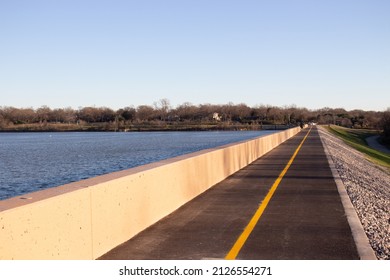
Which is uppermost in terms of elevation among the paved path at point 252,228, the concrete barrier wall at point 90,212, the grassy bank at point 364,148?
the concrete barrier wall at point 90,212

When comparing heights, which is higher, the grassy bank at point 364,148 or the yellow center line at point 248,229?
the yellow center line at point 248,229

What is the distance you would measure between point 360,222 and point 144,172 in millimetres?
4231

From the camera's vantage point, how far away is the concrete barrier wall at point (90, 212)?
220 inches

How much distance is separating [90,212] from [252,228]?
3268 mm

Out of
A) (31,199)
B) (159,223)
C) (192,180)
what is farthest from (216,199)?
(31,199)

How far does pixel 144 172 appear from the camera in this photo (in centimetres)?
962

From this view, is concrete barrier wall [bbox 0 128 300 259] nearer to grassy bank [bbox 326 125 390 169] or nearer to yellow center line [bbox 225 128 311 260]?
yellow center line [bbox 225 128 311 260]

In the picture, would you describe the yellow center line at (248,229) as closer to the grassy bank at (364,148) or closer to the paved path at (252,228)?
the paved path at (252,228)

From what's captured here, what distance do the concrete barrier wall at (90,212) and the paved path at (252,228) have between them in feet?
0.85

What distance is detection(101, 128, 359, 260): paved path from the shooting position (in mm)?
7605

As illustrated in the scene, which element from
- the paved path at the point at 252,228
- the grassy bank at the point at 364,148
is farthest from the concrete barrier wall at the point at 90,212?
the grassy bank at the point at 364,148

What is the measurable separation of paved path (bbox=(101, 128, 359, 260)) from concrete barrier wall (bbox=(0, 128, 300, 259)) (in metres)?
0.26

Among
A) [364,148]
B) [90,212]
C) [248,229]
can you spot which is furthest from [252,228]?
[364,148]
